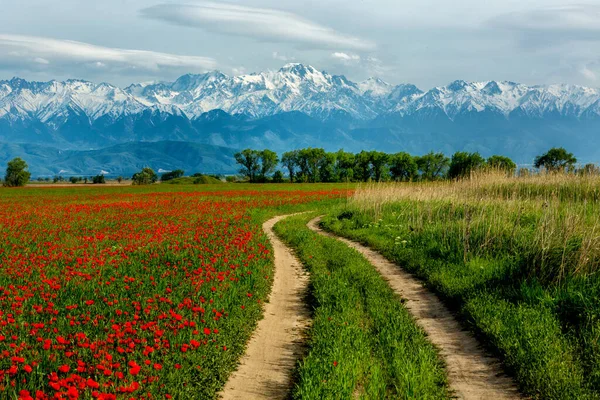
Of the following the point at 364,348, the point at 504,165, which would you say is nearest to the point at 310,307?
the point at 364,348

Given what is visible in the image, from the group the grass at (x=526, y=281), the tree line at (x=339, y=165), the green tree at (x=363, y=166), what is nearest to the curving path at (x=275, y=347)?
the grass at (x=526, y=281)

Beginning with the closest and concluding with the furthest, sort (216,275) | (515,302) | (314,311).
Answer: (515,302) < (314,311) < (216,275)

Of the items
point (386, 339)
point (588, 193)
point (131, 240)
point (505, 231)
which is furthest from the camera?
point (588, 193)

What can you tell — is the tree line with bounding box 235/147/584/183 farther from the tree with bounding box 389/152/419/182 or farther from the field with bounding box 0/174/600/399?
the field with bounding box 0/174/600/399

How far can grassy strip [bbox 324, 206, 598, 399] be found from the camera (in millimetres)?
7098

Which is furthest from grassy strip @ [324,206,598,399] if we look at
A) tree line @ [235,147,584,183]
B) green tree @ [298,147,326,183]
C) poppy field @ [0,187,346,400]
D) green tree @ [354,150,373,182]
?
green tree @ [298,147,326,183]

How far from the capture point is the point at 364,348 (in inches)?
322

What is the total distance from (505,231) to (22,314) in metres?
13.7

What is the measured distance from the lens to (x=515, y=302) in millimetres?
10102

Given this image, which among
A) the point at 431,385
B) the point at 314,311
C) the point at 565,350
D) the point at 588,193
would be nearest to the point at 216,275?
the point at 314,311

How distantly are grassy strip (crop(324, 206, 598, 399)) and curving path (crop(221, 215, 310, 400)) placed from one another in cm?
356

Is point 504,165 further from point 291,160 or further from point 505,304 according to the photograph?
point 291,160

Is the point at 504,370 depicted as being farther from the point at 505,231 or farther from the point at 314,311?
the point at 505,231

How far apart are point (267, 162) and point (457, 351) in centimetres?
14003
